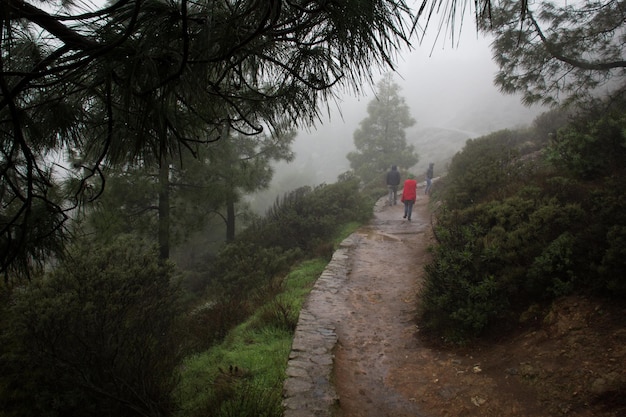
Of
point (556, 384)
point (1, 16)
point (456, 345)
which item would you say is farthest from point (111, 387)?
point (556, 384)

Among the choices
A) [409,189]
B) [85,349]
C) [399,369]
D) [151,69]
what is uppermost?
[151,69]

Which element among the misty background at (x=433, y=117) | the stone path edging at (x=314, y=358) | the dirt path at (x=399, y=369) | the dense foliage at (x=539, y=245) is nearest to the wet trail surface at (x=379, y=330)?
the dirt path at (x=399, y=369)

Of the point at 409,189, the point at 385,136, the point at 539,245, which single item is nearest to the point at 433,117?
the point at 385,136

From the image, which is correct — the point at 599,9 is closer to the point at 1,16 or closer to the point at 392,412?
the point at 392,412

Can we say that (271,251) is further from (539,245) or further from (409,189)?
(539,245)

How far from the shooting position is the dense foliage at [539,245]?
3951 millimetres

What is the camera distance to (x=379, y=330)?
5.27 meters

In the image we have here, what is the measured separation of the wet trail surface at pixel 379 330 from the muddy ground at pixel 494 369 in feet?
0.05

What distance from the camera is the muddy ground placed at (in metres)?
3.02

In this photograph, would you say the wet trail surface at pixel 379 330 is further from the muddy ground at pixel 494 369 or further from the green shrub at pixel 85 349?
the green shrub at pixel 85 349

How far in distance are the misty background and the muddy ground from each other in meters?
38.4

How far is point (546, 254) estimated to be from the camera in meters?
4.20

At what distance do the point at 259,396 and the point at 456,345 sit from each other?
2.62 m

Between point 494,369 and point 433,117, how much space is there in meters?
95.5
